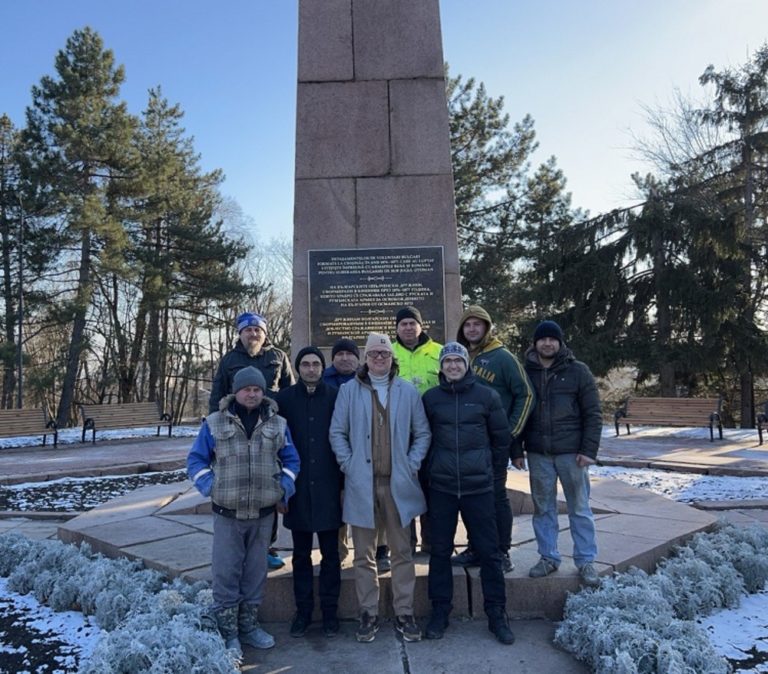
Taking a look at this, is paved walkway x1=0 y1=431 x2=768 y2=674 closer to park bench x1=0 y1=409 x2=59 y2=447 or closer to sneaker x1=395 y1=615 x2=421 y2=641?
sneaker x1=395 y1=615 x2=421 y2=641

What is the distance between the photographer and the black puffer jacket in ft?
10.8

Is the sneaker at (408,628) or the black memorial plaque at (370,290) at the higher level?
the black memorial plaque at (370,290)

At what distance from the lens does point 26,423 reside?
43.0 feet

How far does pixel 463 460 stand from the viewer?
328 cm

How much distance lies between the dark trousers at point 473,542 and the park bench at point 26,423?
11934 mm

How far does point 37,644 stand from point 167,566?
2.71ft

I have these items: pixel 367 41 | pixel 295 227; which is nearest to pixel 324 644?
pixel 295 227

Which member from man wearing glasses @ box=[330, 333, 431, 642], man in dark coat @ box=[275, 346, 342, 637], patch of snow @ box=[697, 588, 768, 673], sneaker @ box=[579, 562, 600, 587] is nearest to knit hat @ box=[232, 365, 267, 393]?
man in dark coat @ box=[275, 346, 342, 637]

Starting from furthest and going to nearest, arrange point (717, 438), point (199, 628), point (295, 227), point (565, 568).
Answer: point (717, 438)
point (295, 227)
point (565, 568)
point (199, 628)

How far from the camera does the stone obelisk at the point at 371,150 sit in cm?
548

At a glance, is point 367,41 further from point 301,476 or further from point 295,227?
point 301,476

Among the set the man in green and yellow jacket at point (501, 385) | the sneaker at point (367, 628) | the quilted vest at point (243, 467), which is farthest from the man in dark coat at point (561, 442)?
the quilted vest at point (243, 467)

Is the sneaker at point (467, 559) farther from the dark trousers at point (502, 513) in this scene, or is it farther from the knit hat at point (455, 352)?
the knit hat at point (455, 352)

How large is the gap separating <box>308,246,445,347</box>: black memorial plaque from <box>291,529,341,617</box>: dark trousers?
2.22 m
